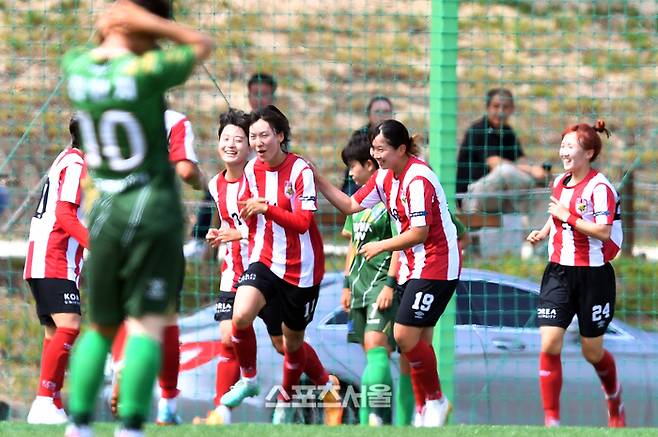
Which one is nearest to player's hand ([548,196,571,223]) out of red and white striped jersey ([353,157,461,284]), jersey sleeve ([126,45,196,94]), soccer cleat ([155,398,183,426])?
red and white striped jersey ([353,157,461,284])

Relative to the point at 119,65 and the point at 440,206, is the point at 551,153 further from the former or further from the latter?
the point at 119,65

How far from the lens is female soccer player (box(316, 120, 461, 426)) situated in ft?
23.7

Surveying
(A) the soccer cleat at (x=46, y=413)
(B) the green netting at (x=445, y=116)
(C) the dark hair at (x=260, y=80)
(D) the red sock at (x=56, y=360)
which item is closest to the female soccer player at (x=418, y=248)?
(B) the green netting at (x=445, y=116)

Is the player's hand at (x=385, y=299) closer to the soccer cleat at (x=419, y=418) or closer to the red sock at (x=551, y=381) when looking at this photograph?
the soccer cleat at (x=419, y=418)

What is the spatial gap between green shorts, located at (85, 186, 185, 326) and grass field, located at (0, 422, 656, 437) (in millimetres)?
1722

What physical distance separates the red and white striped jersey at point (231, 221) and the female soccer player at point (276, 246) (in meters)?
0.16

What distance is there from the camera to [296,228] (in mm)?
7395

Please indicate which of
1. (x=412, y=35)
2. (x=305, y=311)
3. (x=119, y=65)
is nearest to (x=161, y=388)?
(x=305, y=311)

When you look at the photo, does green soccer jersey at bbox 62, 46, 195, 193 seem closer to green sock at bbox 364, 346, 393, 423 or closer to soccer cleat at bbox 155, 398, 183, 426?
soccer cleat at bbox 155, 398, 183, 426

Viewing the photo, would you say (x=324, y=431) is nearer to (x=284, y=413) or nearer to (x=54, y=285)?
(x=284, y=413)

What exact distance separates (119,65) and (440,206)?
3.14 meters

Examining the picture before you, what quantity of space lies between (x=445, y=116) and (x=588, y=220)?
1210 mm

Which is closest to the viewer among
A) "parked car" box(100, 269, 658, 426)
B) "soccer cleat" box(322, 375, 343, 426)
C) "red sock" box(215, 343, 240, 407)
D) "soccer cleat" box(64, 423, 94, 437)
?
"soccer cleat" box(64, 423, 94, 437)

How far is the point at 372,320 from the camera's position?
7836mm
